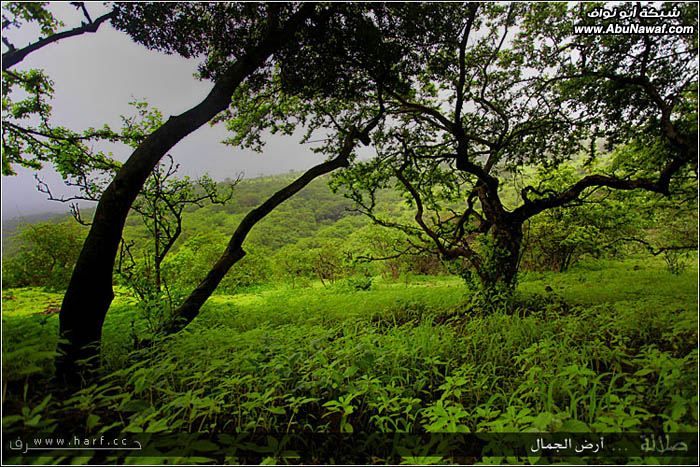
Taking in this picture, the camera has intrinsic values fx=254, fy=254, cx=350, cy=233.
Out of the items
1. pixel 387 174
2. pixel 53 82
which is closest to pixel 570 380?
pixel 387 174

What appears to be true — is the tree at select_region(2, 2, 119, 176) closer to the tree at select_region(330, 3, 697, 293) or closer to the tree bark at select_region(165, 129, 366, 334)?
the tree bark at select_region(165, 129, 366, 334)

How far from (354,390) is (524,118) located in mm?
5290

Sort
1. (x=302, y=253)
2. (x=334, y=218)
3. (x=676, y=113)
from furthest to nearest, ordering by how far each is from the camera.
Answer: (x=334, y=218)
(x=302, y=253)
(x=676, y=113)

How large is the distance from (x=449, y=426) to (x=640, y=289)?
18.1ft

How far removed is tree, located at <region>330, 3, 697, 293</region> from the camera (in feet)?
10.8

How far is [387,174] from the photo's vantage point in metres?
5.41

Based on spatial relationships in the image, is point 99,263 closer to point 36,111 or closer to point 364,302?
point 36,111

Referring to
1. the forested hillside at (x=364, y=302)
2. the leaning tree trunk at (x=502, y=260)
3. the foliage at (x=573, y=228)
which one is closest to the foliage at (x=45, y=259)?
the forested hillside at (x=364, y=302)

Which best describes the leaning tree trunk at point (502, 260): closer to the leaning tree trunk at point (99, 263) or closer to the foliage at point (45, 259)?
the leaning tree trunk at point (99, 263)

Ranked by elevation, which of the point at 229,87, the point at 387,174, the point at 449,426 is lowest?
the point at 449,426

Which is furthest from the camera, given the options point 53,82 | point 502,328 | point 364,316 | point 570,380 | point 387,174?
point 387,174

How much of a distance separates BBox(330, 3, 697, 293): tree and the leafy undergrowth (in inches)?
68.9

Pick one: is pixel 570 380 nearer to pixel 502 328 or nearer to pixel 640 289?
pixel 502 328

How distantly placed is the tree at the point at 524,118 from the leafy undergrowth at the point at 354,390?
1.75 m
